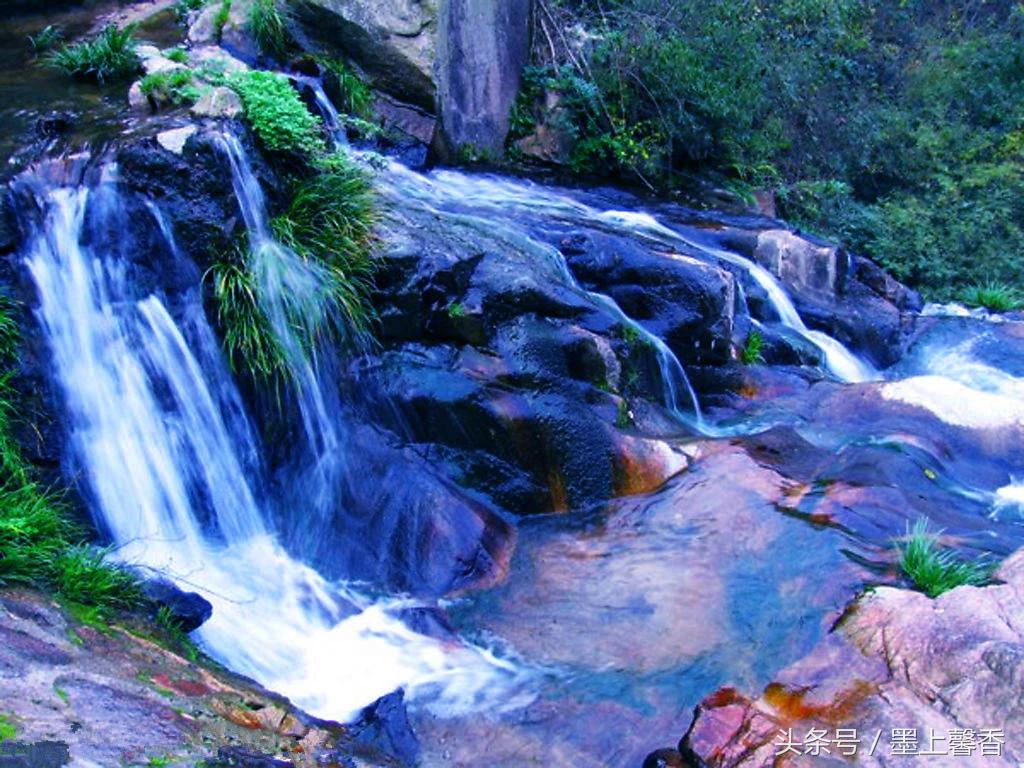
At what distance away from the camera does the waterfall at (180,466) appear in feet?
16.8

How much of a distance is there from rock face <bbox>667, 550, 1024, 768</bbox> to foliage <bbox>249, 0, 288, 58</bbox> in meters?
7.70

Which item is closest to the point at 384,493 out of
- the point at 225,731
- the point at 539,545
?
the point at 539,545

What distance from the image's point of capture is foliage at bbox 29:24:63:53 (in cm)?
839

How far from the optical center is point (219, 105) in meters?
6.69

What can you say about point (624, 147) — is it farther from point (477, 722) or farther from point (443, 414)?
point (477, 722)

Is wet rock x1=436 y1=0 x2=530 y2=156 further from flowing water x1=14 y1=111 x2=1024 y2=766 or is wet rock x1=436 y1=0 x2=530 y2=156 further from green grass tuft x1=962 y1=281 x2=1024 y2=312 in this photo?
Result: green grass tuft x1=962 y1=281 x2=1024 y2=312

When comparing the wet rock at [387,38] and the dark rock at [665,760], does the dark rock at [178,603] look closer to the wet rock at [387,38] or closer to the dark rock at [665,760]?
the dark rock at [665,760]

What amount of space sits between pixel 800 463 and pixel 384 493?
9.83ft

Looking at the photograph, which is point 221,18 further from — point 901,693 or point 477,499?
point 901,693

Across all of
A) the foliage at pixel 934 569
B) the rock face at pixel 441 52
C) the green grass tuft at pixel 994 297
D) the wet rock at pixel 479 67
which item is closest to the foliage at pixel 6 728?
the foliage at pixel 934 569

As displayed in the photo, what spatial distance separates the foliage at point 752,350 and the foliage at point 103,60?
5.85 meters

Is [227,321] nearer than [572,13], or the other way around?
[227,321]

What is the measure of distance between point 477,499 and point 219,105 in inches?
137

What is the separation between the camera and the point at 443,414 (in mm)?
6242
